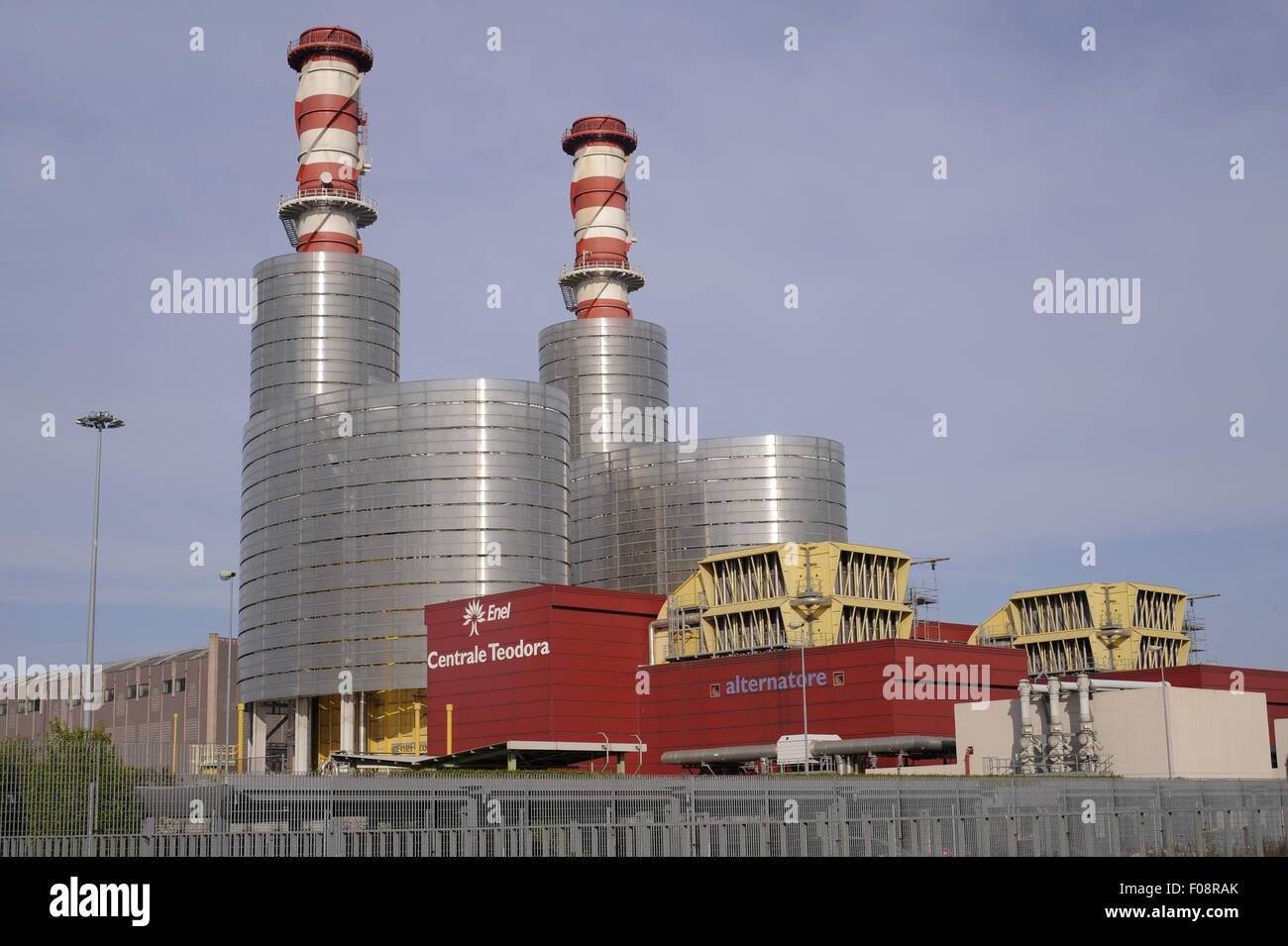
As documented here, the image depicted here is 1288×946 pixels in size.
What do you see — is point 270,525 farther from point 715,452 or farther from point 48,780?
point 48,780

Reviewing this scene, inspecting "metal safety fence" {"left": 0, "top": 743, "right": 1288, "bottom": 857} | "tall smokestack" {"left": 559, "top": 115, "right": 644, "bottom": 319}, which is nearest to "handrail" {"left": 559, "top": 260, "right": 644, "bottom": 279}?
"tall smokestack" {"left": 559, "top": 115, "right": 644, "bottom": 319}

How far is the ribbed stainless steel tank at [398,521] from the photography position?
122 metres

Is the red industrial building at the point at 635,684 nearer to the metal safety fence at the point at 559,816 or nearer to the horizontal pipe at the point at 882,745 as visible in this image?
the horizontal pipe at the point at 882,745

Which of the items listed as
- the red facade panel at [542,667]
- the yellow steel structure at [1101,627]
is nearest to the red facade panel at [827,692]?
the red facade panel at [542,667]

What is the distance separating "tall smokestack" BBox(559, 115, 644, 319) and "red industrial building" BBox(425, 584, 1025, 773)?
223 feet

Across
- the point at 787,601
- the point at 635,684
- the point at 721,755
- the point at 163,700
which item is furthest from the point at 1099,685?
the point at 163,700

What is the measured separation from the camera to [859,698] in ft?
285

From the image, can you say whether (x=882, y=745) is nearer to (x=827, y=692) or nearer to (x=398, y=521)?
(x=827, y=692)

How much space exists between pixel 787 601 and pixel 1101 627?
32.0 metres

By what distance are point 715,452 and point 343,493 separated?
4296cm

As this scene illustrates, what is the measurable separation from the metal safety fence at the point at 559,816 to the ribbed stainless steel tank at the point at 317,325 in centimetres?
10429

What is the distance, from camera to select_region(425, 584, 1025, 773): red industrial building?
87000mm

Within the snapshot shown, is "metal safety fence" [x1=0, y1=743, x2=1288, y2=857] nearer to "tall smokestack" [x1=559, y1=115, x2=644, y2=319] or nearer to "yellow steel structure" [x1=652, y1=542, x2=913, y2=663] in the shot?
"yellow steel structure" [x1=652, y1=542, x2=913, y2=663]

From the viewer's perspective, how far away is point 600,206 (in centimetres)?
16725
